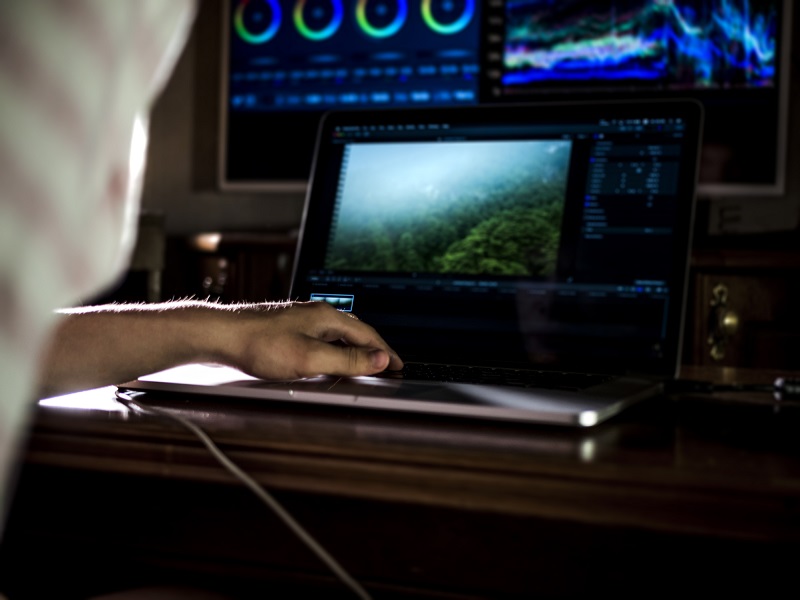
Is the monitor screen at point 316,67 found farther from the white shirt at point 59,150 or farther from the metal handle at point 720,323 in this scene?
the white shirt at point 59,150

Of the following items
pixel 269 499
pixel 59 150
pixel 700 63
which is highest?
pixel 700 63

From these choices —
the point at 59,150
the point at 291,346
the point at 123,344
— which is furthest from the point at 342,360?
the point at 59,150

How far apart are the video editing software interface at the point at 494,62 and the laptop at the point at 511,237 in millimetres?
1490

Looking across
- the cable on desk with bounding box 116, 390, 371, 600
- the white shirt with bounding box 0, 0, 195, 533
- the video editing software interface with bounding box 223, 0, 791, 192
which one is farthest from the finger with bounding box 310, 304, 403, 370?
the video editing software interface with bounding box 223, 0, 791, 192

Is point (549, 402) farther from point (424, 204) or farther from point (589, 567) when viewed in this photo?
point (424, 204)

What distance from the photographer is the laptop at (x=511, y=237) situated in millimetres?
942

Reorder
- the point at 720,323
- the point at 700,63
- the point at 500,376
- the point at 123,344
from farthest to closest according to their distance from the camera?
the point at 700,63 → the point at 720,323 → the point at 500,376 → the point at 123,344

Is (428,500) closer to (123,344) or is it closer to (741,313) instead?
(123,344)

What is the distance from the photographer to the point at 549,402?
2.17 ft

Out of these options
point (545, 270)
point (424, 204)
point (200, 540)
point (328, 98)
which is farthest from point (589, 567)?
point (328, 98)

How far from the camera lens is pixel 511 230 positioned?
3.29 ft

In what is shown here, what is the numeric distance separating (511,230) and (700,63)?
1.75 meters

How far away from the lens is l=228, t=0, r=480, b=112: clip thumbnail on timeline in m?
2.71

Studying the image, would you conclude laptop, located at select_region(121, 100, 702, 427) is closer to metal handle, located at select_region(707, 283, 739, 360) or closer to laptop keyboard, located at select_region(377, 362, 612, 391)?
laptop keyboard, located at select_region(377, 362, 612, 391)
